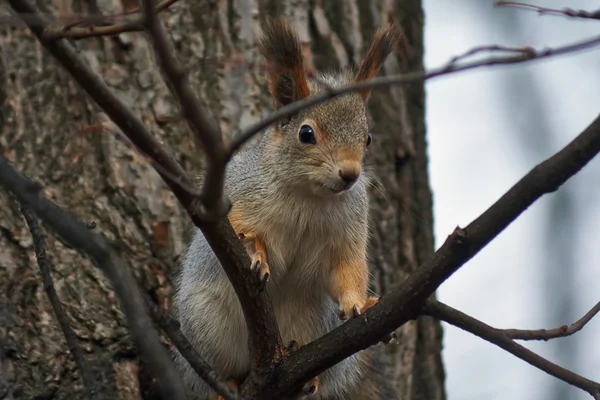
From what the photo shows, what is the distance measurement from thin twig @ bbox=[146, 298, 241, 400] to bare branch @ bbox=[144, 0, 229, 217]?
1.02 feet

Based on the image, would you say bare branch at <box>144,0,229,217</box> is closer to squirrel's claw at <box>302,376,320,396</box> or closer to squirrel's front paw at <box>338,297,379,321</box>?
squirrel's front paw at <box>338,297,379,321</box>

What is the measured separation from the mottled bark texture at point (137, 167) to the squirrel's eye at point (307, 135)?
0.26 metres

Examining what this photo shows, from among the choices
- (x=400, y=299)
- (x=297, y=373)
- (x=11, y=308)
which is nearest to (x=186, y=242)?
(x=11, y=308)

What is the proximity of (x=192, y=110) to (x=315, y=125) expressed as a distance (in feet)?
3.78

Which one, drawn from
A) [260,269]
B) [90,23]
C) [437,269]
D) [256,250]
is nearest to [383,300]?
[437,269]

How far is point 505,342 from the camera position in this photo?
71.6 inches

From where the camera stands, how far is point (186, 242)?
2.97 meters

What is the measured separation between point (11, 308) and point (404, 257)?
1432 mm

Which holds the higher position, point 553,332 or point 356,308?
point 356,308

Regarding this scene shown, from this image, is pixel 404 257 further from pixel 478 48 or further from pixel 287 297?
pixel 478 48

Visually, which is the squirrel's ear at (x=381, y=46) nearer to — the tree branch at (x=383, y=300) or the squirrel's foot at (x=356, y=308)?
the squirrel's foot at (x=356, y=308)

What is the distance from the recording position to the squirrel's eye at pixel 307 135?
2.50 m

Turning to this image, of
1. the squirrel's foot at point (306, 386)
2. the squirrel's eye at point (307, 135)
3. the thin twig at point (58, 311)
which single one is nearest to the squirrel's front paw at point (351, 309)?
the squirrel's foot at point (306, 386)

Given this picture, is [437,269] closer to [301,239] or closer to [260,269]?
[260,269]
